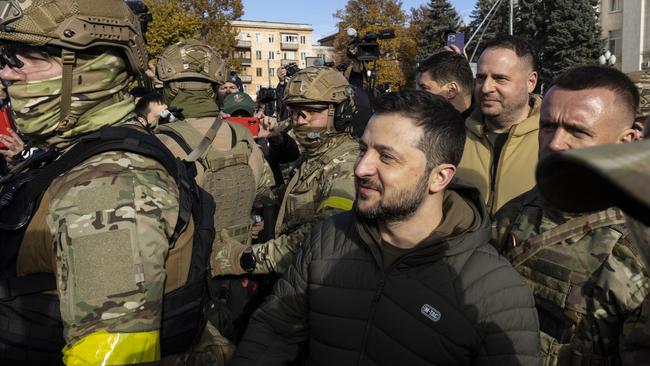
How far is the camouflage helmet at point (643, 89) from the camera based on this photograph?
3019 millimetres

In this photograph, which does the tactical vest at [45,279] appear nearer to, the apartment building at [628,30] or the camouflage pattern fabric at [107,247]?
the camouflage pattern fabric at [107,247]

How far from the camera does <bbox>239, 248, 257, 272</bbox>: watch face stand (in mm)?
3262

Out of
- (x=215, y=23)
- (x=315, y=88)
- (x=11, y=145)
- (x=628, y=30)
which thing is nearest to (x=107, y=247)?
(x=315, y=88)

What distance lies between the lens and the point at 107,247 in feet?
5.09

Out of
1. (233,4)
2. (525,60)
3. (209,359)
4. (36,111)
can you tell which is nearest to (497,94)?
(525,60)

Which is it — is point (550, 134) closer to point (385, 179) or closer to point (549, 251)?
point (549, 251)

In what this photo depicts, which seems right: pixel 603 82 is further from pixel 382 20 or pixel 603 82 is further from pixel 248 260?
pixel 382 20

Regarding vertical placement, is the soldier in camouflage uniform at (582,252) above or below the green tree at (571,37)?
below

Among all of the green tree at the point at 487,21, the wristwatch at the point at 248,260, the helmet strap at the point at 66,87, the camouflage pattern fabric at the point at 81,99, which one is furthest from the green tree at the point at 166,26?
the helmet strap at the point at 66,87

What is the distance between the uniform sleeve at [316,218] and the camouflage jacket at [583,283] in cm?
106

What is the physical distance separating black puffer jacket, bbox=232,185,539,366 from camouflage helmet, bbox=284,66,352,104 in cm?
178

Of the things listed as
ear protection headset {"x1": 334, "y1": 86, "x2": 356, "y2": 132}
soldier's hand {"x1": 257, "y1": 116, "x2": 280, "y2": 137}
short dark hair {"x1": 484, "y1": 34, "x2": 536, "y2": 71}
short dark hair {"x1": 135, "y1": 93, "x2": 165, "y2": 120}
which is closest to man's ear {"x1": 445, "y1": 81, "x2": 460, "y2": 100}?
short dark hair {"x1": 484, "y1": 34, "x2": 536, "y2": 71}

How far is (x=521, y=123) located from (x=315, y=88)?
59.5 inches

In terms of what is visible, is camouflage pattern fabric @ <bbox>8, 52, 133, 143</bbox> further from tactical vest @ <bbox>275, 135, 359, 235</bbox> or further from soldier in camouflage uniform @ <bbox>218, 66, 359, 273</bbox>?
tactical vest @ <bbox>275, 135, 359, 235</bbox>
